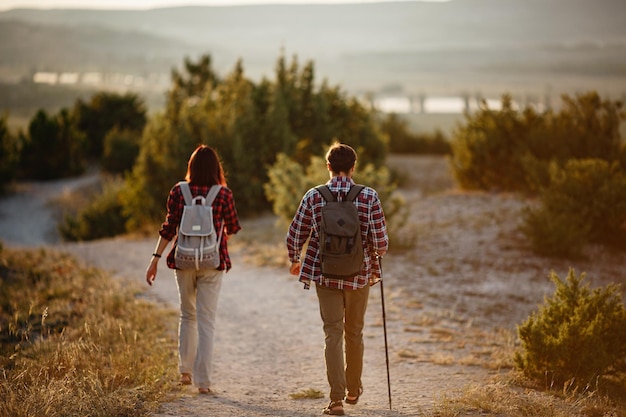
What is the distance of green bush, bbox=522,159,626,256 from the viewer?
1247cm

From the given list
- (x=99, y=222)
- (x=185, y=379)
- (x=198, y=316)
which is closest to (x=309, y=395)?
(x=185, y=379)

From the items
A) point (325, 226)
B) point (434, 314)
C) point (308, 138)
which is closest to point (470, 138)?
point (308, 138)

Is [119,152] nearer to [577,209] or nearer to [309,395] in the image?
[577,209]

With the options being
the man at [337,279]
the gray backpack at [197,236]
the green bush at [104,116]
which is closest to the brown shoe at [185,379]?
the gray backpack at [197,236]

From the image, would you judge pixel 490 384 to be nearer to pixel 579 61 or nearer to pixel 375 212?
pixel 375 212

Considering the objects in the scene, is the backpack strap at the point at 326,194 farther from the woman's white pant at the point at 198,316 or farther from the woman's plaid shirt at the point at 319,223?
the woman's white pant at the point at 198,316

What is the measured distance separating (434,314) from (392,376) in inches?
102

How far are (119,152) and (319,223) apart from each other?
23850 millimetres

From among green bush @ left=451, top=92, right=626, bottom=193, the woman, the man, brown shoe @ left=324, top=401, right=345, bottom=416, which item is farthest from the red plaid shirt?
green bush @ left=451, top=92, right=626, bottom=193

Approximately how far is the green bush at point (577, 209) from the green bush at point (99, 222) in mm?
11630

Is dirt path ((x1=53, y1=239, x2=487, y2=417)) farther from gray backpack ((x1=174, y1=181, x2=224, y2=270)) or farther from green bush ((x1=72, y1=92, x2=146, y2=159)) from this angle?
green bush ((x1=72, y1=92, x2=146, y2=159))

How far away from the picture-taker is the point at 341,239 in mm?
5434

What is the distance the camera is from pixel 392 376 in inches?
285

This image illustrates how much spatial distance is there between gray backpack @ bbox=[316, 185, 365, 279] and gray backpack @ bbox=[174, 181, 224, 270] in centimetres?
100
